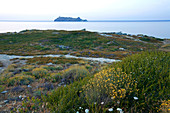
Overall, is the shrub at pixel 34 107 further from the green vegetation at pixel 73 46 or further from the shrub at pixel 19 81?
the green vegetation at pixel 73 46

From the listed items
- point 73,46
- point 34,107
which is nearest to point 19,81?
point 34,107

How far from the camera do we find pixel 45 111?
147 inches

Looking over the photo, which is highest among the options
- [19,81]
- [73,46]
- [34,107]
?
[34,107]

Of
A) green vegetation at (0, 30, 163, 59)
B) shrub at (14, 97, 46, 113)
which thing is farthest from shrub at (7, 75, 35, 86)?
green vegetation at (0, 30, 163, 59)

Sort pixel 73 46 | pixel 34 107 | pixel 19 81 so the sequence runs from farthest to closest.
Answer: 1. pixel 73 46
2. pixel 19 81
3. pixel 34 107

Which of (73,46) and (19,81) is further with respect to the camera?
(73,46)

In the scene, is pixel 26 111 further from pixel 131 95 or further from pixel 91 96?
pixel 131 95

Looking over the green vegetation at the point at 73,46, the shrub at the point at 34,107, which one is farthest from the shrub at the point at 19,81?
the green vegetation at the point at 73,46

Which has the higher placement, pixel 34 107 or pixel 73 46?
pixel 34 107

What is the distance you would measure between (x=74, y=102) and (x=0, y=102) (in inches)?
133

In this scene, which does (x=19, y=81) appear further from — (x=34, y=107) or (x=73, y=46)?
(x=73, y=46)

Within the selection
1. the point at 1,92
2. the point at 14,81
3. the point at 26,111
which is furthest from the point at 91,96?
the point at 14,81

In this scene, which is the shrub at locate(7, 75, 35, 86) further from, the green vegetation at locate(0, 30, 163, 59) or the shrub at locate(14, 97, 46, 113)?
the green vegetation at locate(0, 30, 163, 59)

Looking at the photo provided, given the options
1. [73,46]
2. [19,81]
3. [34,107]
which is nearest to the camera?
[34,107]
